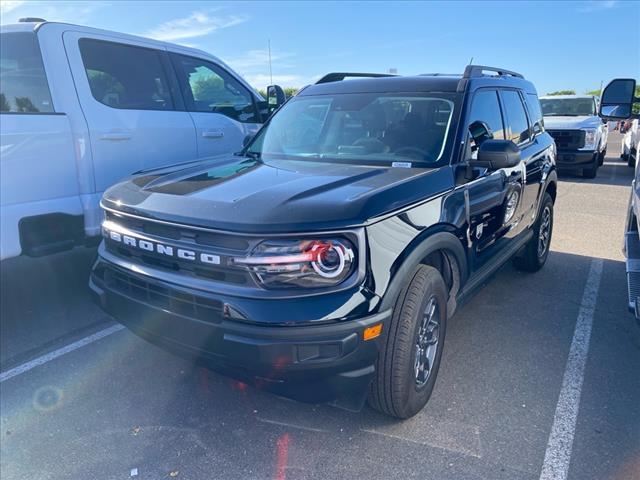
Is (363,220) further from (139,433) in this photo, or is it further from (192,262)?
(139,433)

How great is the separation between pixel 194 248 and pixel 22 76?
2653 mm

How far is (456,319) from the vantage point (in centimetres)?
418

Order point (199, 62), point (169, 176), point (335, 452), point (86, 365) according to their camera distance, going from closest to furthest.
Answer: point (335, 452) < point (169, 176) < point (86, 365) < point (199, 62)

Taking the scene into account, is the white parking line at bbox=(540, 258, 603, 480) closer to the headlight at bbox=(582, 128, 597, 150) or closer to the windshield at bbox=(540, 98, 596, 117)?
the headlight at bbox=(582, 128, 597, 150)

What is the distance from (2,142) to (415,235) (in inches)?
115

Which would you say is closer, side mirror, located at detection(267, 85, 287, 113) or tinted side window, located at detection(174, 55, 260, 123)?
tinted side window, located at detection(174, 55, 260, 123)

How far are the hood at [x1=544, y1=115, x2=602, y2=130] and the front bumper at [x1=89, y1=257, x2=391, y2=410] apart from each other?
35.8 ft

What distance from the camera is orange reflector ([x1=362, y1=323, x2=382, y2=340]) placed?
2.28 meters

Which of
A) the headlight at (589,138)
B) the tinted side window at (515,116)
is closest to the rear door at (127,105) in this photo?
the tinted side window at (515,116)

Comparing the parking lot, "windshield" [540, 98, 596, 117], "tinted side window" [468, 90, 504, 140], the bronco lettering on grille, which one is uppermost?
"tinted side window" [468, 90, 504, 140]

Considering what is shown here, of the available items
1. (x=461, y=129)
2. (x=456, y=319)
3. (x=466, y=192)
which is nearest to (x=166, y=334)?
(x=466, y=192)

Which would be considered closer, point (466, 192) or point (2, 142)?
point (466, 192)

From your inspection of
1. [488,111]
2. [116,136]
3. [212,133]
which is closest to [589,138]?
[488,111]

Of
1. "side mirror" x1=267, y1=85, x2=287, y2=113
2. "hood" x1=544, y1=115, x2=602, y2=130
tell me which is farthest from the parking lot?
"hood" x1=544, y1=115, x2=602, y2=130
